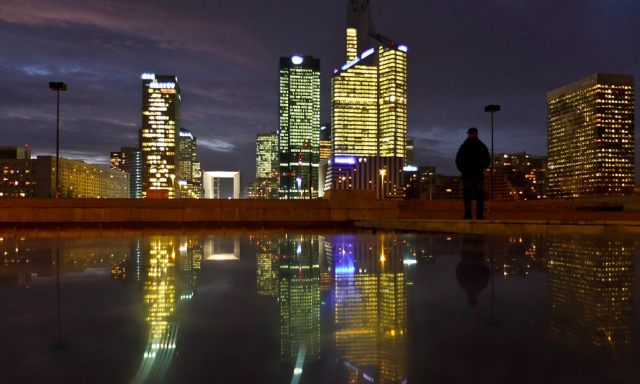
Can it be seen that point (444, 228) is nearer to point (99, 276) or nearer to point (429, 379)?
point (99, 276)

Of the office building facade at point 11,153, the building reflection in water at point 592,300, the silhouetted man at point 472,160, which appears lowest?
the building reflection in water at point 592,300

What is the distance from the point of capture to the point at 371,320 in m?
2.99

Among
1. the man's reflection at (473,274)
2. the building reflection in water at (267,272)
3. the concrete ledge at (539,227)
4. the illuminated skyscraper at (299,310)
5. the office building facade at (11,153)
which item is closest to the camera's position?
the illuminated skyscraper at (299,310)

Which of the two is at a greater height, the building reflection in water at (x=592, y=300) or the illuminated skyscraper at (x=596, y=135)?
the illuminated skyscraper at (x=596, y=135)

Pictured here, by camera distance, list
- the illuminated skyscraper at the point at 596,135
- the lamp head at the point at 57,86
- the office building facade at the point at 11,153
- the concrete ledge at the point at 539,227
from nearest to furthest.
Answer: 1. the concrete ledge at the point at 539,227
2. the lamp head at the point at 57,86
3. the illuminated skyscraper at the point at 596,135
4. the office building facade at the point at 11,153

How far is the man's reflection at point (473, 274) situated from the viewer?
389cm

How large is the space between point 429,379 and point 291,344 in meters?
0.82

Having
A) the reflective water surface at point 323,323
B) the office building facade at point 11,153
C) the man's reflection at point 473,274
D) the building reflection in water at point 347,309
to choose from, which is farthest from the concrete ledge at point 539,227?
the office building facade at point 11,153

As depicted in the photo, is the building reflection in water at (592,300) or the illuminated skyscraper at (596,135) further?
the illuminated skyscraper at (596,135)

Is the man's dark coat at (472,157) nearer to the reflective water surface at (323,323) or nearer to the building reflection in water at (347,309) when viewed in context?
the building reflection in water at (347,309)

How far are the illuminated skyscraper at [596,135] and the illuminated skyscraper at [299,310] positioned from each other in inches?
6885

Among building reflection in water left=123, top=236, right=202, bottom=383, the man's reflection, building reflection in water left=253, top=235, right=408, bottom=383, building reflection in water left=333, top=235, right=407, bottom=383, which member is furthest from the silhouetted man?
building reflection in water left=123, top=236, right=202, bottom=383

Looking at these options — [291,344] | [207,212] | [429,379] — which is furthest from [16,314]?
[207,212]

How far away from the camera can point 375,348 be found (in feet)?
8.03
